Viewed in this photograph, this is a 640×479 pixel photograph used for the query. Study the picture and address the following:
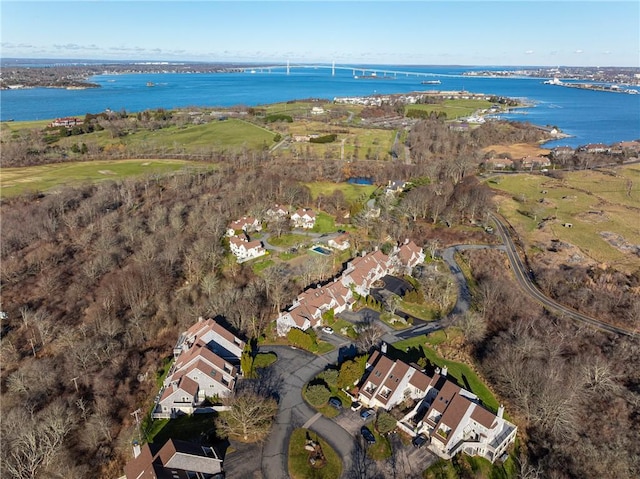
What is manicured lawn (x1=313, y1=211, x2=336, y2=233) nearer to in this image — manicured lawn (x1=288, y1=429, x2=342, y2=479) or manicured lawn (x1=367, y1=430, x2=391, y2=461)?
manicured lawn (x1=288, y1=429, x2=342, y2=479)

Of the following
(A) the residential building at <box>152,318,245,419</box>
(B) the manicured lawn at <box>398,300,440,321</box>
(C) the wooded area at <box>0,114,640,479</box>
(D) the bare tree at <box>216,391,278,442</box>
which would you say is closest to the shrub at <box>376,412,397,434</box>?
(D) the bare tree at <box>216,391,278,442</box>

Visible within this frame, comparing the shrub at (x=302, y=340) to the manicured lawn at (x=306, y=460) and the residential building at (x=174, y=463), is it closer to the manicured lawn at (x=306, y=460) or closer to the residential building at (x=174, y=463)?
the manicured lawn at (x=306, y=460)

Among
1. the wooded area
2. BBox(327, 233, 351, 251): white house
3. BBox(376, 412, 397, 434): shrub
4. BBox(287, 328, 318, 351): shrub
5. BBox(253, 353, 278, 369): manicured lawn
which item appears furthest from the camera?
BBox(327, 233, 351, 251): white house

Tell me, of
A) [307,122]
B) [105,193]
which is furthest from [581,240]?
[307,122]

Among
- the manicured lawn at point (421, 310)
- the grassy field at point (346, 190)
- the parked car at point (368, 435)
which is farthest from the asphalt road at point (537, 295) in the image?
the parked car at point (368, 435)

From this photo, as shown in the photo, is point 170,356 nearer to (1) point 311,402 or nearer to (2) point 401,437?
(1) point 311,402
